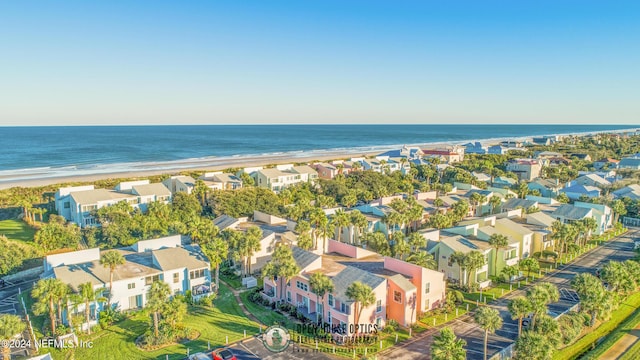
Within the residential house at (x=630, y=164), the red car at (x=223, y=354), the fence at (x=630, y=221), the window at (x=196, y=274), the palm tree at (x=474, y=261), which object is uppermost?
the residential house at (x=630, y=164)

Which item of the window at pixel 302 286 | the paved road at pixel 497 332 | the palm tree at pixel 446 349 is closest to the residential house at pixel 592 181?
the paved road at pixel 497 332

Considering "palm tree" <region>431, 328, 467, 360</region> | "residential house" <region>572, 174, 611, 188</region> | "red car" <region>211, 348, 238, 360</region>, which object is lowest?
"red car" <region>211, 348, 238, 360</region>

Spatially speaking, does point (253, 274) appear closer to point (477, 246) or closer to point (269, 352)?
point (269, 352)

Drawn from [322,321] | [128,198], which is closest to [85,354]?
[322,321]

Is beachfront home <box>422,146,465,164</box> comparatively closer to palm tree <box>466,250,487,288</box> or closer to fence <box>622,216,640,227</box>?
fence <box>622,216,640,227</box>

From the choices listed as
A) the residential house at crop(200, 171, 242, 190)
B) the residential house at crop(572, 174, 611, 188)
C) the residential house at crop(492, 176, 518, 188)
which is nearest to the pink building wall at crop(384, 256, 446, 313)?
the residential house at crop(200, 171, 242, 190)

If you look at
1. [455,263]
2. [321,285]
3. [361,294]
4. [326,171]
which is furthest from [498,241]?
[326,171]

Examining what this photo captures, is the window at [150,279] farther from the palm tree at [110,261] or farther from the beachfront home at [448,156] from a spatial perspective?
the beachfront home at [448,156]
